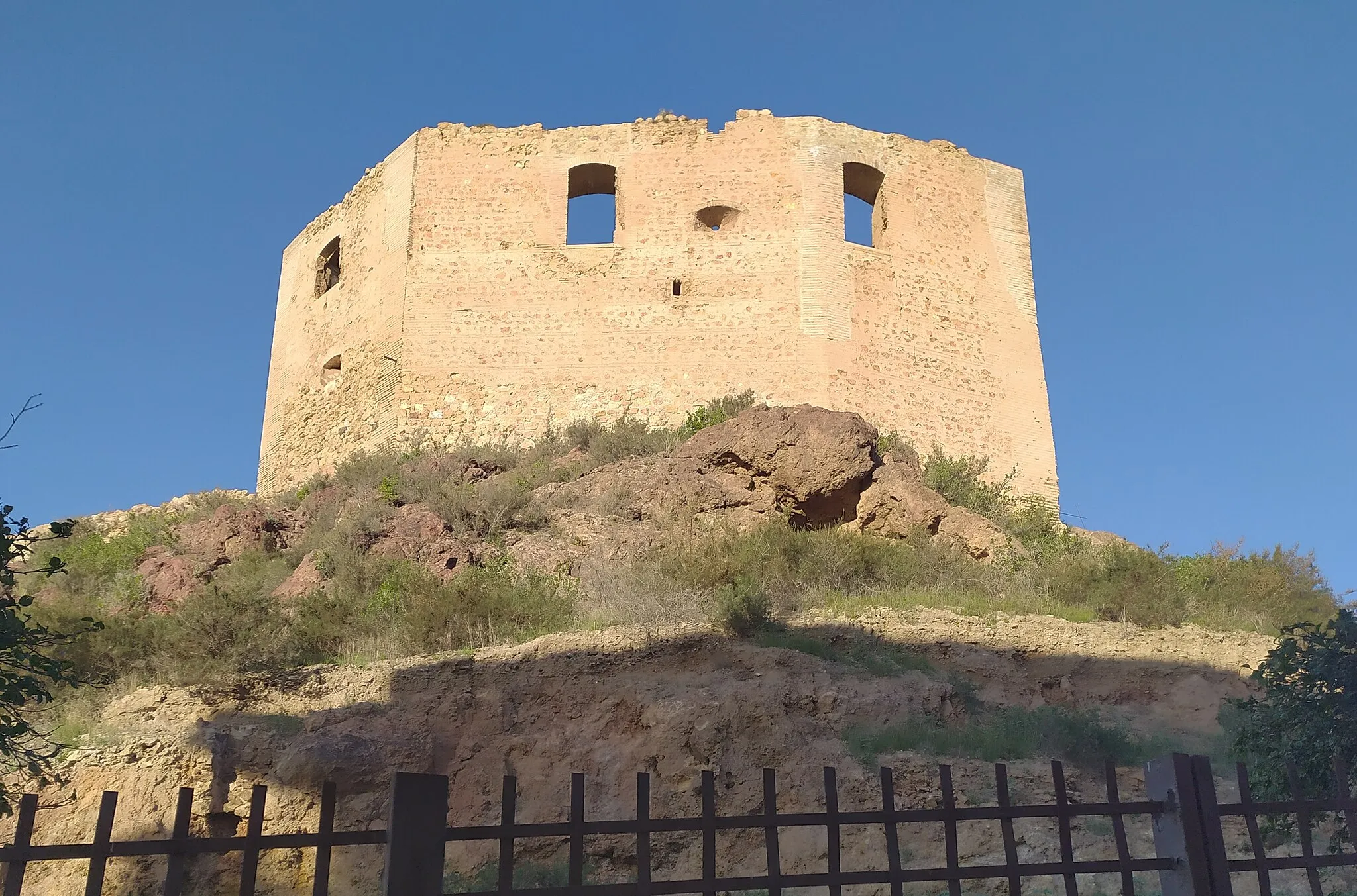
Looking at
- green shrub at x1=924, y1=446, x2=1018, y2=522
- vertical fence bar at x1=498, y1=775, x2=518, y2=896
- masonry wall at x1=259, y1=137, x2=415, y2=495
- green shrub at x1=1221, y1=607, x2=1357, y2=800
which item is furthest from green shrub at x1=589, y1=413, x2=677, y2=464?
vertical fence bar at x1=498, y1=775, x2=518, y2=896

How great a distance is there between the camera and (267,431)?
66.1 ft

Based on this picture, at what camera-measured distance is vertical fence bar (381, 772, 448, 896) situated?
3.55m

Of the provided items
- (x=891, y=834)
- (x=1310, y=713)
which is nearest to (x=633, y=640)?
(x=1310, y=713)

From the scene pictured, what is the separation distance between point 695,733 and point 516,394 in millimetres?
10114

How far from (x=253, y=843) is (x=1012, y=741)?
5816 mm

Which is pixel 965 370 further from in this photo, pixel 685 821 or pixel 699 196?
pixel 685 821

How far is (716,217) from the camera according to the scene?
18.1 meters

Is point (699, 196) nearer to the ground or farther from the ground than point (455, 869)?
farther from the ground

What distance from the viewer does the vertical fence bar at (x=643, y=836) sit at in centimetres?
379

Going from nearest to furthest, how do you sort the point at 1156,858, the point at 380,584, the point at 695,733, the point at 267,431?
the point at 1156,858 → the point at 695,733 → the point at 380,584 → the point at 267,431

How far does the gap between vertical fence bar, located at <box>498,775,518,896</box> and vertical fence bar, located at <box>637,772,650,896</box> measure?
42cm

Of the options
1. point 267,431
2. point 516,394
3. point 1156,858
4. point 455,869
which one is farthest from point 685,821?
point 267,431

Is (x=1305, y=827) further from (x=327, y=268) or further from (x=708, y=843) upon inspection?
(x=327, y=268)

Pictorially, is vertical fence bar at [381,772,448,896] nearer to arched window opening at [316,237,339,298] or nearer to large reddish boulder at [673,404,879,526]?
large reddish boulder at [673,404,879,526]
